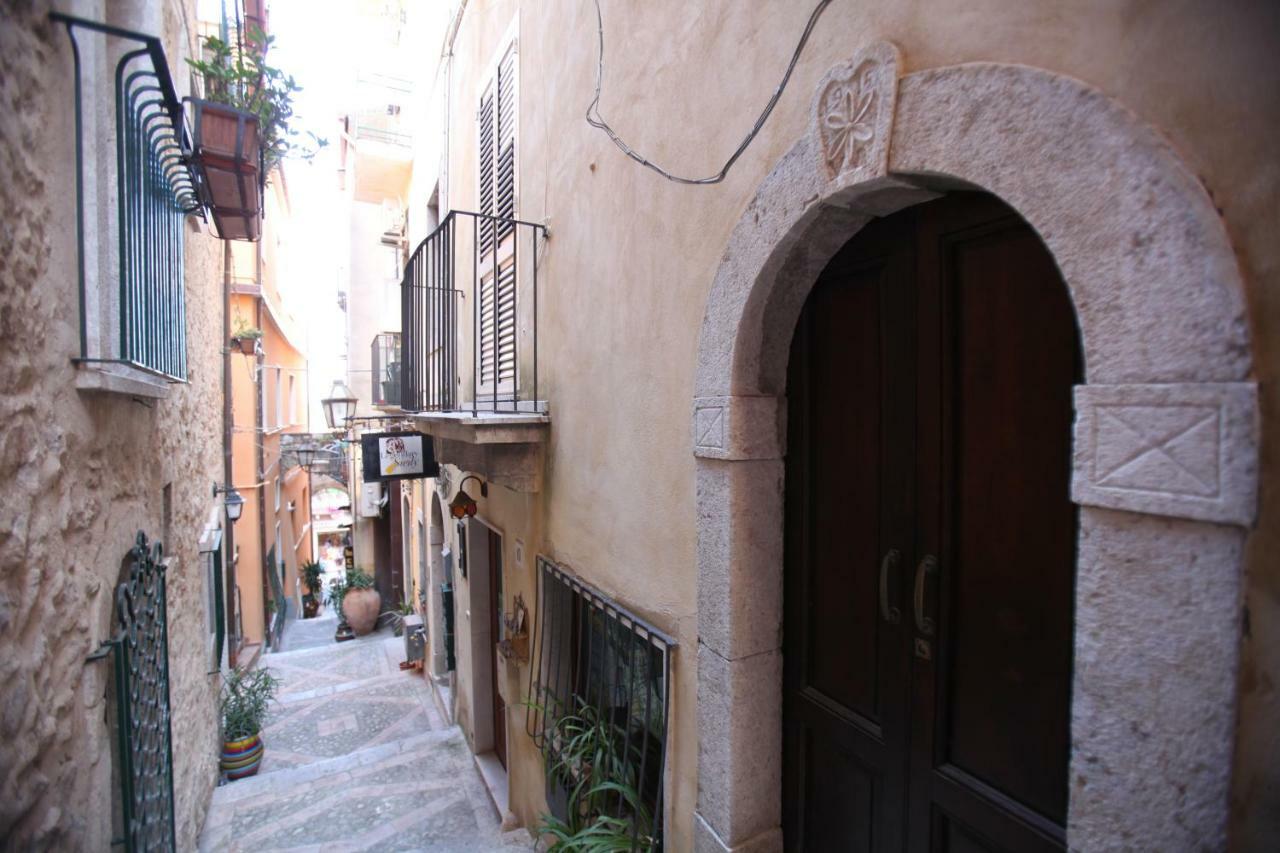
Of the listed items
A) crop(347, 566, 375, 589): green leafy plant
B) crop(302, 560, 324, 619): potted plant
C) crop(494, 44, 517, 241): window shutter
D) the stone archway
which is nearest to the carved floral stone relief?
the stone archway

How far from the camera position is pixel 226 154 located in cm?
343

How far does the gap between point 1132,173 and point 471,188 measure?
5924 mm

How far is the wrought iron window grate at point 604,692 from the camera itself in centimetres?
280

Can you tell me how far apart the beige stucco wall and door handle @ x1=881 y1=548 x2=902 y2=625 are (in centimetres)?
79

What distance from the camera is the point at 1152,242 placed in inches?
44.8

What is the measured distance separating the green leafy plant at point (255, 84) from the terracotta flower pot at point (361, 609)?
447 inches

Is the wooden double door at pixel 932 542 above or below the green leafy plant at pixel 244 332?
below

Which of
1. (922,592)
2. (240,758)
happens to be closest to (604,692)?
(922,592)

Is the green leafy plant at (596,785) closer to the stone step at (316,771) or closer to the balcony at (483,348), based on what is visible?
the balcony at (483,348)

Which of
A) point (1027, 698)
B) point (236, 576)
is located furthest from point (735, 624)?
point (236, 576)

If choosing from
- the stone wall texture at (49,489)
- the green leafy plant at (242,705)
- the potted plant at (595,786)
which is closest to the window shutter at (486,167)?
the stone wall texture at (49,489)

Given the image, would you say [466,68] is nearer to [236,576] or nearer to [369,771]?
[369,771]

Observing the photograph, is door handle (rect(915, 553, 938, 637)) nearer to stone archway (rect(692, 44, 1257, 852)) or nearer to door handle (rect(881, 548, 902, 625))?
door handle (rect(881, 548, 902, 625))

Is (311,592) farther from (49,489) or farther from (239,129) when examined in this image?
(49,489)
